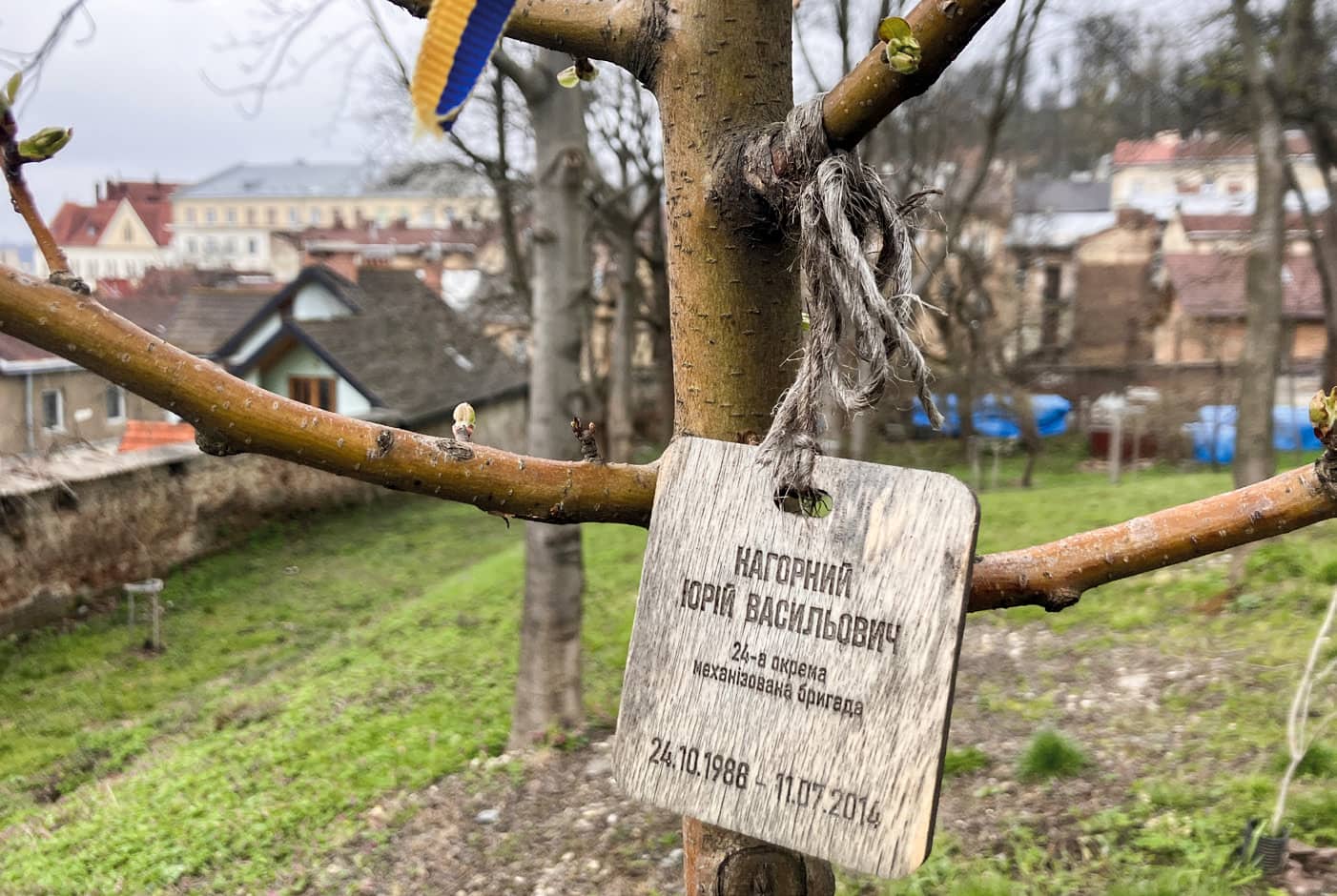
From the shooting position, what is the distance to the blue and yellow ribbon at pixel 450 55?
82cm

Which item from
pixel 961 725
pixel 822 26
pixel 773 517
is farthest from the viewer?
pixel 822 26

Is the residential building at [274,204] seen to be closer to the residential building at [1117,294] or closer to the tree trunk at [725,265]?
the residential building at [1117,294]

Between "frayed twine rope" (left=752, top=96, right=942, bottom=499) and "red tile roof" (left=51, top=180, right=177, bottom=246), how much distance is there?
10.1 metres

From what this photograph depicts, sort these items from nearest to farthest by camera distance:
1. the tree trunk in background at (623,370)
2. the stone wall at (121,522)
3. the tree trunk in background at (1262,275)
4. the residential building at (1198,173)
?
1. the tree trunk in background at (1262,275)
2. the stone wall at (121,522)
3. the residential building at (1198,173)
4. the tree trunk in background at (623,370)

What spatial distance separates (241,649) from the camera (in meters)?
9.12

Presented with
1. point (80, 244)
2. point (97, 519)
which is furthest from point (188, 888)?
point (80, 244)

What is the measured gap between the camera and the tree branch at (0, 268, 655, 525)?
4.02 ft

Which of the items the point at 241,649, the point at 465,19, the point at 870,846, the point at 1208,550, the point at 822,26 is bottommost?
the point at 241,649

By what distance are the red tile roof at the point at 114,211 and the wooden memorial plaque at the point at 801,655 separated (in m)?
10.1

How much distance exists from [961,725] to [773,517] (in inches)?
165

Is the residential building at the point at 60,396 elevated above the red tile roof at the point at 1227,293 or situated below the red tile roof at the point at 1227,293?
below

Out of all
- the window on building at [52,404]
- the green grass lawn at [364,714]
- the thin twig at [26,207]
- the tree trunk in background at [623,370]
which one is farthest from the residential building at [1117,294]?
the thin twig at [26,207]

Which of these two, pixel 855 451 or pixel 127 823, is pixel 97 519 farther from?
pixel 855 451

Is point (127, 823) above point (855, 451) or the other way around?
the other way around
